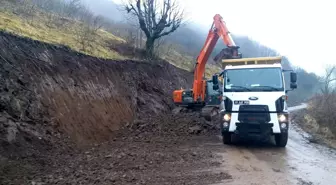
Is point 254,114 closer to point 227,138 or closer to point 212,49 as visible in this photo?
point 227,138

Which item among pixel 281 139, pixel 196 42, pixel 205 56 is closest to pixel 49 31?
pixel 205 56

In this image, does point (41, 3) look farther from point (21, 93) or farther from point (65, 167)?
point (65, 167)

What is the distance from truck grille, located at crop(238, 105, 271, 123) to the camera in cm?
944

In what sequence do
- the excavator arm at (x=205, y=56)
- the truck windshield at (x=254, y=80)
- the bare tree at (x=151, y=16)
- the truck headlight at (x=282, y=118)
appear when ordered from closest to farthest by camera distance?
the truck headlight at (x=282, y=118)
the truck windshield at (x=254, y=80)
the excavator arm at (x=205, y=56)
the bare tree at (x=151, y=16)

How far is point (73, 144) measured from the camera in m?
8.56

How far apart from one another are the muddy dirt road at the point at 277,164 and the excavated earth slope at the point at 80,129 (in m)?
0.55

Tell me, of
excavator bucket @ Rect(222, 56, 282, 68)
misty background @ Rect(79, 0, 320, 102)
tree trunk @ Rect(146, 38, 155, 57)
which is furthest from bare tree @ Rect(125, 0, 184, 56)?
Answer: excavator bucket @ Rect(222, 56, 282, 68)

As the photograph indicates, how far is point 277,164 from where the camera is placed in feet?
26.2

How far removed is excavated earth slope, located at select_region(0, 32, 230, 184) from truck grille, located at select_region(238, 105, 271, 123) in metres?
1.53

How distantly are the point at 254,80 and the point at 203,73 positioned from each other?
5430mm

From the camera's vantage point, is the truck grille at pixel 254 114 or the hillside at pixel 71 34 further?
the hillside at pixel 71 34

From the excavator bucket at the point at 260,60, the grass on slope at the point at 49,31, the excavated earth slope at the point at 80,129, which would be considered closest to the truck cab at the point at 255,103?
the excavator bucket at the point at 260,60

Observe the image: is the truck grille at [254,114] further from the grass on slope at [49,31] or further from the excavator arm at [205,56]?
the grass on slope at [49,31]

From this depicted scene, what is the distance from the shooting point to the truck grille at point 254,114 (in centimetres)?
944
